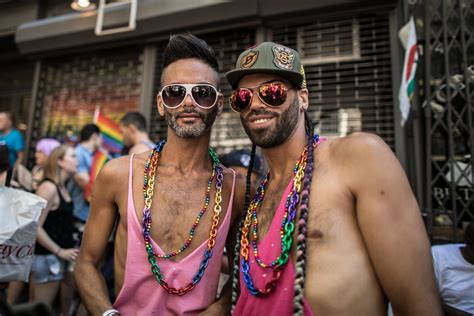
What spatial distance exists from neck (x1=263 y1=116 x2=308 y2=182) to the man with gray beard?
0.44m

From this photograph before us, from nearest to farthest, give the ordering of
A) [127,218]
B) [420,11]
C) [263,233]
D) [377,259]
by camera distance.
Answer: [377,259] < [263,233] < [127,218] < [420,11]

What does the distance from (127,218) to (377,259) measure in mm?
1443

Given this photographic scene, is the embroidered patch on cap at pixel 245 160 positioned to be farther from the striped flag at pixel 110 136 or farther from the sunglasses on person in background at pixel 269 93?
the striped flag at pixel 110 136

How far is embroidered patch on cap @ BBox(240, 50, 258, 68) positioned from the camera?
189 centimetres

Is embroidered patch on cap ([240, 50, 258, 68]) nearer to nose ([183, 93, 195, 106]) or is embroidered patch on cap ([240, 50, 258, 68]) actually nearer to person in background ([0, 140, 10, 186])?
nose ([183, 93, 195, 106])

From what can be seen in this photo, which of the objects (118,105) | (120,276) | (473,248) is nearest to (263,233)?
(120,276)

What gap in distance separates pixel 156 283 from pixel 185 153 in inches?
33.8

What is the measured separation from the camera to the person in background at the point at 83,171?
4.64 meters

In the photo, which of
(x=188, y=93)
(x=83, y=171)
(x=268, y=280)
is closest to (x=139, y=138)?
(x=83, y=171)

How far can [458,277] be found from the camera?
3234 millimetres

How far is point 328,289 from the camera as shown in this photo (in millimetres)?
1510

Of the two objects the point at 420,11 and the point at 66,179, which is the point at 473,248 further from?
the point at 66,179

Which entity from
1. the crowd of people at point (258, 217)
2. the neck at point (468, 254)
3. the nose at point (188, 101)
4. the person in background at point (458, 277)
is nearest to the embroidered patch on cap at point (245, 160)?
the crowd of people at point (258, 217)

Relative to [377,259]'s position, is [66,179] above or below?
above
